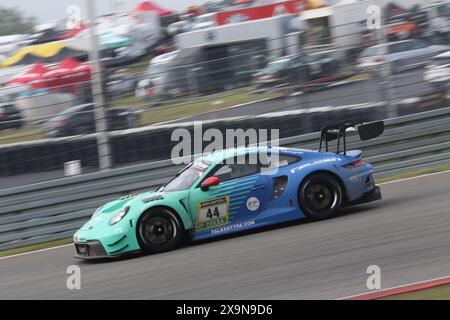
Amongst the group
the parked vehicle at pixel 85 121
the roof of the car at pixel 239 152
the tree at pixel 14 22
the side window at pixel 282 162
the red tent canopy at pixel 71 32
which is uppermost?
the tree at pixel 14 22

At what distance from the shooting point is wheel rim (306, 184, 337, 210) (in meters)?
9.60

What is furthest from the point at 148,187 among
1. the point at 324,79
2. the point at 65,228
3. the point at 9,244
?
the point at 324,79

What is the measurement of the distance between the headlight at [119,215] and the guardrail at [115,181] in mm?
2683

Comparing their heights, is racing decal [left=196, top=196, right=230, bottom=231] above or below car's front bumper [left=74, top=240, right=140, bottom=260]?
above

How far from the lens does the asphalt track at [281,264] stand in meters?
6.71

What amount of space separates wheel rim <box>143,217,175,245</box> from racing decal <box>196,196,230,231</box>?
37 cm

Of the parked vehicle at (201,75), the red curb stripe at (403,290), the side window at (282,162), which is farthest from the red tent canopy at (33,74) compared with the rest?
the red curb stripe at (403,290)

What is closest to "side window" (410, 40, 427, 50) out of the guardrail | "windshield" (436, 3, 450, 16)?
"windshield" (436, 3, 450, 16)

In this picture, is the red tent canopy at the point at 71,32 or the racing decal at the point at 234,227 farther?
the red tent canopy at the point at 71,32

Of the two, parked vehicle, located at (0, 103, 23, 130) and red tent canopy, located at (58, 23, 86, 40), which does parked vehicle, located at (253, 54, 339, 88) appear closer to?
parked vehicle, located at (0, 103, 23, 130)

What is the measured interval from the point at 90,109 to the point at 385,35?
5074mm

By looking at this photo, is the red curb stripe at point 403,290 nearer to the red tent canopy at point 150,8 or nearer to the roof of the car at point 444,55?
the roof of the car at point 444,55
